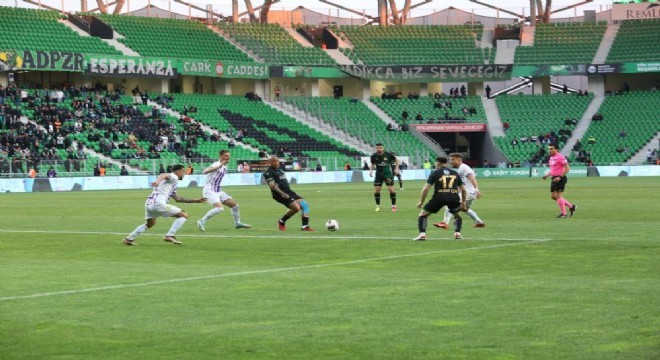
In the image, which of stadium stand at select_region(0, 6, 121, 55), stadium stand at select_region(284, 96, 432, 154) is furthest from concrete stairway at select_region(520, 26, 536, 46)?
stadium stand at select_region(0, 6, 121, 55)

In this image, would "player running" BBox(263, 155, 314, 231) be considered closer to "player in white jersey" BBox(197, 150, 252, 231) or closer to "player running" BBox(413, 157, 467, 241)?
"player in white jersey" BBox(197, 150, 252, 231)

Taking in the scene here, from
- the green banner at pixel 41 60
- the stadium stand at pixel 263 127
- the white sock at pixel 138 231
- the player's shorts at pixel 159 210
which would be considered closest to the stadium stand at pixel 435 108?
the stadium stand at pixel 263 127

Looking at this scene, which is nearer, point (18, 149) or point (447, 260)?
point (447, 260)

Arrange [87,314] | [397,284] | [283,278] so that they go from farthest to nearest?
[283,278] → [397,284] → [87,314]

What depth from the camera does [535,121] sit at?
316 ft

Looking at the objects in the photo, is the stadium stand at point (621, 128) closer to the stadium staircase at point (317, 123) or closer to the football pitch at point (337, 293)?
the stadium staircase at point (317, 123)

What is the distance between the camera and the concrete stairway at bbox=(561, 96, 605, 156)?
9123 centimetres

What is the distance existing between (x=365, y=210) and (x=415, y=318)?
25577 millimetres

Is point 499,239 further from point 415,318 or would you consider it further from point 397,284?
point 415,318

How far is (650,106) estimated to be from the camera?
9669cm

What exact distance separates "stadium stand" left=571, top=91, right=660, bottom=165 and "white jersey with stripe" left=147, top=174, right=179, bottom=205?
2617 inches

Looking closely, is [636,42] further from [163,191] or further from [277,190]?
[163,191]

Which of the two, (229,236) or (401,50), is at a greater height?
(401,50)

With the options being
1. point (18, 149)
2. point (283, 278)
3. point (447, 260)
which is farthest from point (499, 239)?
point (18, 149)
